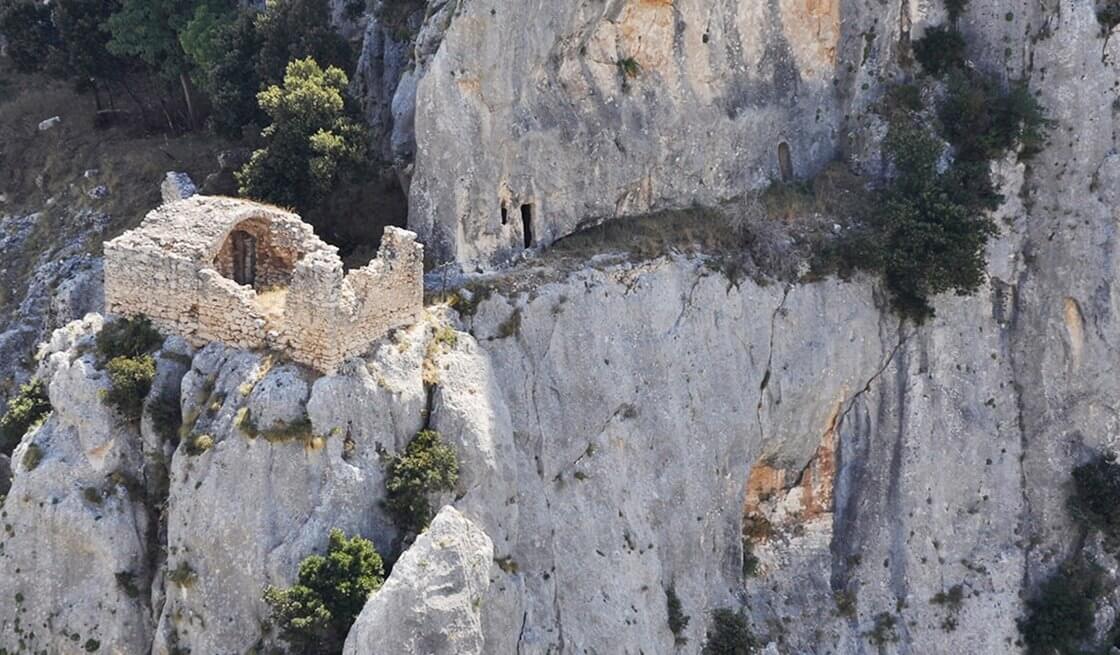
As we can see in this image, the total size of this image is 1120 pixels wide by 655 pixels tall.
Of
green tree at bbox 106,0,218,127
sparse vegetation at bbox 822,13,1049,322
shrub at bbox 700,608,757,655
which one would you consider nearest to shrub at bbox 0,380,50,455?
green tree at bbox 106,0,218,127

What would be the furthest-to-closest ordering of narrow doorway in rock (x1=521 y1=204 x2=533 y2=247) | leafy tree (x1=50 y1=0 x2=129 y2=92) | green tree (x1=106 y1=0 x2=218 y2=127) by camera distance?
leafy tree (x1=50 y1=0 x2=129 y2=92) < green tree (x1=106 y1=0 x2=218 y2=127) < narrow doorway in rock (x1=521 y1=204 x2=533 y2=247)

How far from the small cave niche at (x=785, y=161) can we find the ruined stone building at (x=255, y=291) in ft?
47.5

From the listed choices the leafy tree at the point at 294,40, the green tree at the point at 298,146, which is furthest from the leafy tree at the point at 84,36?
the green tree at the point at 298,146

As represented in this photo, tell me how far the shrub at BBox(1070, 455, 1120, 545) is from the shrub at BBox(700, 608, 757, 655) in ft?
39.3

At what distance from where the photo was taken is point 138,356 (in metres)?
29.0

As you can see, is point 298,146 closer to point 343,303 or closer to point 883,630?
point 343,303

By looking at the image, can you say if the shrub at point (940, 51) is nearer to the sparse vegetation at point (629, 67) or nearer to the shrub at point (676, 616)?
the sparse vegetation at point (629, 67)

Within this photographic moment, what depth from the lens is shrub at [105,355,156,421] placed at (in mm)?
28266

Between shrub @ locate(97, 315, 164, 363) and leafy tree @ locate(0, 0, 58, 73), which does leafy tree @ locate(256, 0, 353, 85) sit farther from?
shrub @ locate(97, 315, 164, 363)

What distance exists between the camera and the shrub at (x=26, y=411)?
30.6m

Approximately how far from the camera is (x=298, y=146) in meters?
34.6

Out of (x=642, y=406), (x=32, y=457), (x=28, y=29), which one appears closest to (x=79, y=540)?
(x=32, y=457)

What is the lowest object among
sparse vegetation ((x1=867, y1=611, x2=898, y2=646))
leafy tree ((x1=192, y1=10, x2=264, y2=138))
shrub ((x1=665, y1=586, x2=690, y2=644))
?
sparse vegetation ((x1=867, y1=611, x2=898, y2=646))

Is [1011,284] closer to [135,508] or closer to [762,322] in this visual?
[762,322]
